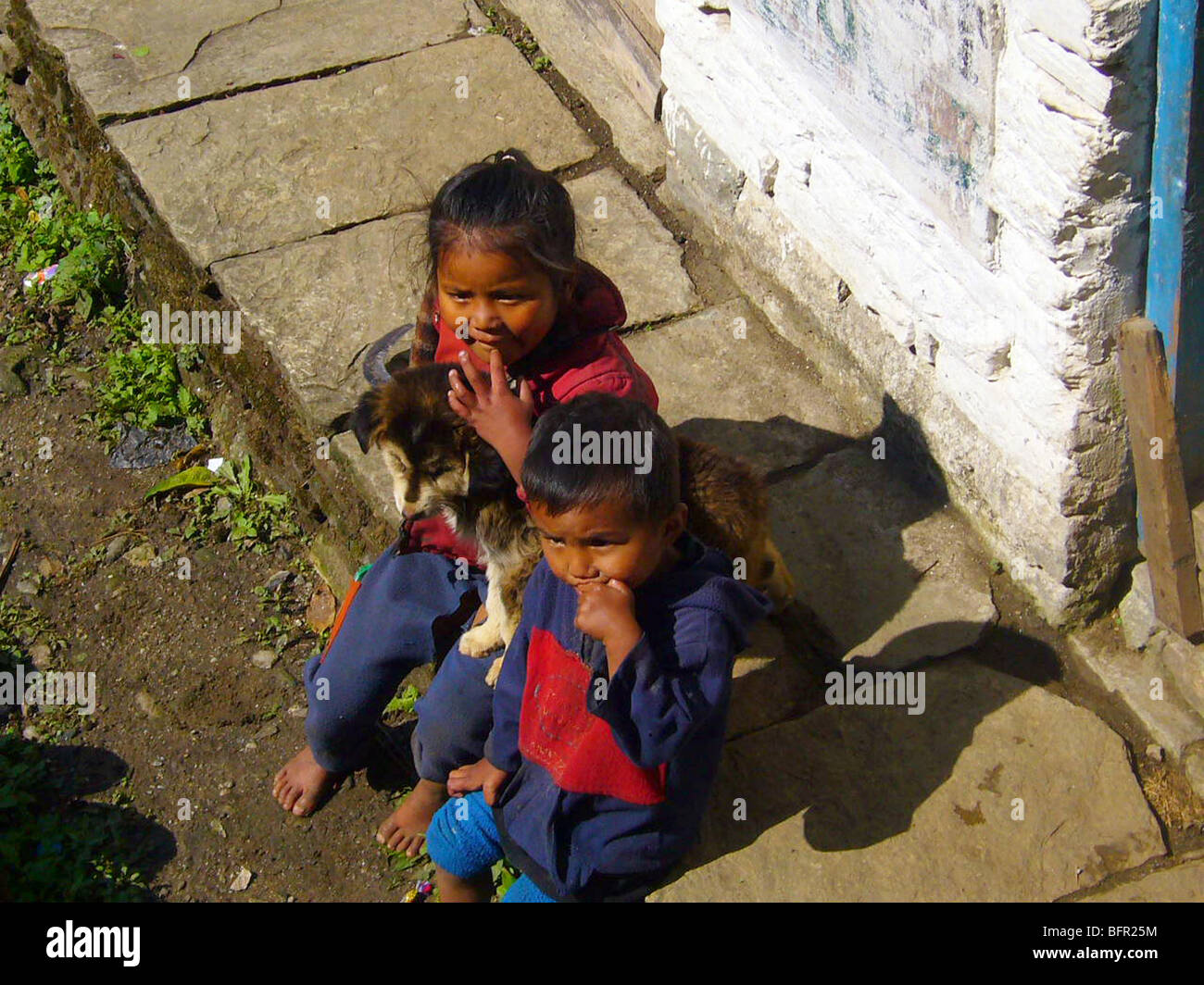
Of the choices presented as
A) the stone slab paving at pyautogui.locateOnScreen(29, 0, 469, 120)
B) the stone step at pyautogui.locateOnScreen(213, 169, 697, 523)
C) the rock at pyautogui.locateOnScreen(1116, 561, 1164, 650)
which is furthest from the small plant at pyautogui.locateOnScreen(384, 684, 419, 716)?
the stone slab paving at pyautogui.locateOnScreen(29, 0, 469, 120)

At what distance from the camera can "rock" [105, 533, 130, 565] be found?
4.72 m

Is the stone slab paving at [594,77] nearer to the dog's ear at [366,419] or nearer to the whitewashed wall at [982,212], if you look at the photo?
the whitewashed wall at [982,212]

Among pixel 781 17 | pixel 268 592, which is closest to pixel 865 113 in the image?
pixel 781 17

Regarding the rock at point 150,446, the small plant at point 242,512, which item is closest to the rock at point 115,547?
the small plant at point 242,512

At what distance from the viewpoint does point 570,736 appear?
2.85 meters

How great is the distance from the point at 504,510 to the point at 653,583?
0.58 m

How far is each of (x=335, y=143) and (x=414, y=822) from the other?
3.24 m

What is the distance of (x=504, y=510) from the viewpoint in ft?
10.5

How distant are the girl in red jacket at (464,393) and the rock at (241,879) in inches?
8.8

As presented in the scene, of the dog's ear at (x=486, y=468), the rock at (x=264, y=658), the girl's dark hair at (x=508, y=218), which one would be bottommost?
the rock at (x=264, y=658)

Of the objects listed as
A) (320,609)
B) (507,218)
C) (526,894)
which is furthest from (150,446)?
(526,894)

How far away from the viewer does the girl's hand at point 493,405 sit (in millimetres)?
3043

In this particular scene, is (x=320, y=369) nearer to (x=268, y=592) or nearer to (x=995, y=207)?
(x=268, y=592)

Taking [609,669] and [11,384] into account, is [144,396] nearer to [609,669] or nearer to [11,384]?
[11,384]
